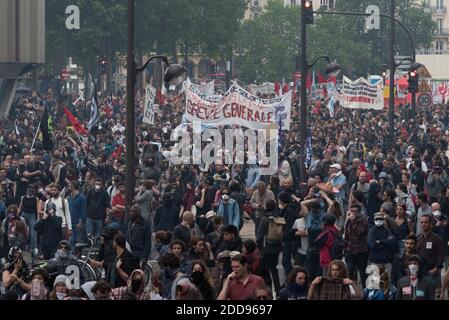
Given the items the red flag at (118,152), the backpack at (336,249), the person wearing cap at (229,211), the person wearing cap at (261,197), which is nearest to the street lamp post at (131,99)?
the person wearing cap at (229,211)

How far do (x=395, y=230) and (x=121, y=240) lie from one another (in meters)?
4.07

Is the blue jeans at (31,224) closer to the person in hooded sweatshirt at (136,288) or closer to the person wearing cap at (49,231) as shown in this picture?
the person wearing cap at (49,231)

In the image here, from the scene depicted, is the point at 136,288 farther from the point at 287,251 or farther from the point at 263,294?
the point at 287,251

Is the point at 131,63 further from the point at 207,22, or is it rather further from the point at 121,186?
the point at 207,22

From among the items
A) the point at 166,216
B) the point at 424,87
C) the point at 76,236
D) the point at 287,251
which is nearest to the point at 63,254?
the point at 287,251

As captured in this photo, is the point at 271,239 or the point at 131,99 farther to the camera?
the point at 131,99

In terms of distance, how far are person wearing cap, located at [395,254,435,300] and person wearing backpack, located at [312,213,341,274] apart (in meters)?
3.25

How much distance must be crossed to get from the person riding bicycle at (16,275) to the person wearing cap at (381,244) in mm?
4400

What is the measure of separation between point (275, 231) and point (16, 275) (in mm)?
4208

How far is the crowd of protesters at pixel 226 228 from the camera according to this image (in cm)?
1384

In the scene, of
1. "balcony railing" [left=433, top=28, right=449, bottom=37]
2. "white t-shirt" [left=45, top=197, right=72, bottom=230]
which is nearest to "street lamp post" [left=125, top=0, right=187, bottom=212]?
"white t-shirt" [left=45, top=197, right=72, bottom=230]

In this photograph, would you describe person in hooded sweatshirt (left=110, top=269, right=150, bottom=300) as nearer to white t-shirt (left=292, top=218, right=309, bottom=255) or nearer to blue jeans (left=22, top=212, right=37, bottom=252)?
white t-shirt (left=292, top=218, right=309, bottom=255)

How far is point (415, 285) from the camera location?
48.6ft
